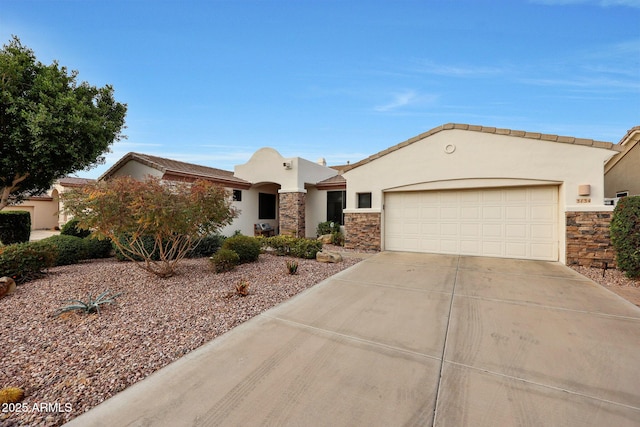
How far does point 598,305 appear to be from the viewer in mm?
4531

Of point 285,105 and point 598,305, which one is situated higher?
point 285,105

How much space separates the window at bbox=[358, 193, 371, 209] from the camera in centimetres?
1068

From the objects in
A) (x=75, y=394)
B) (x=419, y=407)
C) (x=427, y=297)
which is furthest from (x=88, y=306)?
(x=427, y=297)

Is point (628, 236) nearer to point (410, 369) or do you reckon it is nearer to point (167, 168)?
point (410, 369)

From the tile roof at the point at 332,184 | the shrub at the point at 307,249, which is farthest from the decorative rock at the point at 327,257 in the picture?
the tile roof at the point at 332,184

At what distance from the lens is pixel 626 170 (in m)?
10.5

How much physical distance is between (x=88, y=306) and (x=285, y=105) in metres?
11.2

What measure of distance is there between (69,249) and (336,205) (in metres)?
10.9

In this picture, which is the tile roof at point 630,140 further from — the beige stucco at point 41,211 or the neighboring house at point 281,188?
the beige stucco at point 41,211

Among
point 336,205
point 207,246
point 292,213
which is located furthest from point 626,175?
point 207,246

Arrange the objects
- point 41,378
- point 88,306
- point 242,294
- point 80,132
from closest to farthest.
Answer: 1. point 41,378
2. point 88,306
3. point 242,294
4. point 80,132

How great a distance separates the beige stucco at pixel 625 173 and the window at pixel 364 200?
32.3ft

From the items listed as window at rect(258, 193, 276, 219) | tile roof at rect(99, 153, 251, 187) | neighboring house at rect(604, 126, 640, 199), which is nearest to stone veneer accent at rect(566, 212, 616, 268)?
neighboring house at rect(604, 126, 640, 199)

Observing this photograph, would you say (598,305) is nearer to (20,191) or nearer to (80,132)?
(80,132)
